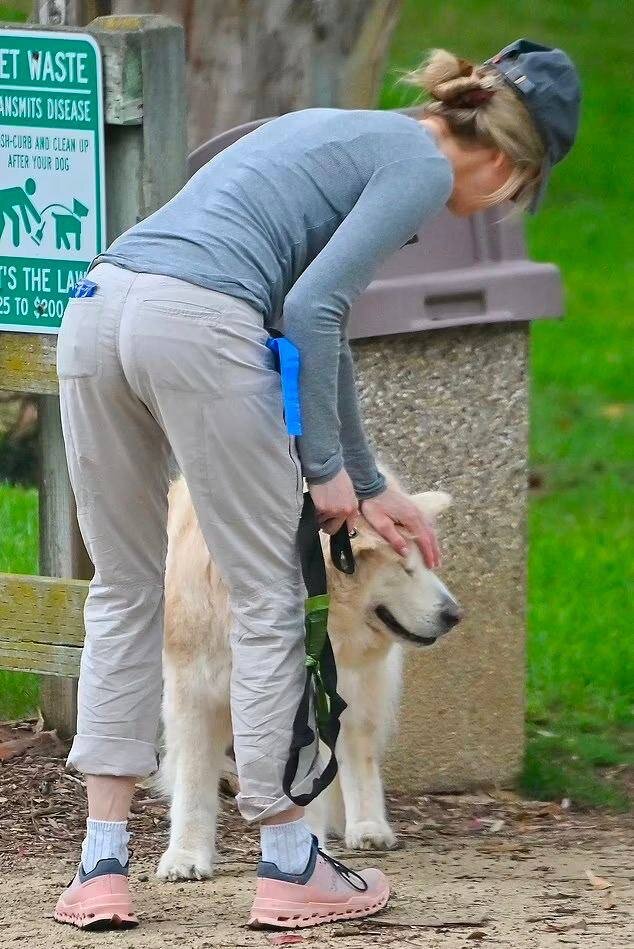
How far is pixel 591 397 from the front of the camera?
426 inches

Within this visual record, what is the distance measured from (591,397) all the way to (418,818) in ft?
21.7

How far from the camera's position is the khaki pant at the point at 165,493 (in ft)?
10.0

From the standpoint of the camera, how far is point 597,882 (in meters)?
3.80

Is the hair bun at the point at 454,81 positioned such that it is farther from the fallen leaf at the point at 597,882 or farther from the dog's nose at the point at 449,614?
the fallen leaf at the point at 597,882

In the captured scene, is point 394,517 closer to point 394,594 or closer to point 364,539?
point 364,539

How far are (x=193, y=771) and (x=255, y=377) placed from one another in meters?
1.41

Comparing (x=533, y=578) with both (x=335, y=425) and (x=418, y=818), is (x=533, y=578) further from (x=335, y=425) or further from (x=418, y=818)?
(x=335, y=425)

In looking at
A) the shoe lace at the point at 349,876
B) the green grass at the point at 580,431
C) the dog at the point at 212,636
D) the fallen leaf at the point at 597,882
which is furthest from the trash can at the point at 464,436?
the shoe lace at the point at 349,876

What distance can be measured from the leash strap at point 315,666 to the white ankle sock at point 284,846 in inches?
3.0

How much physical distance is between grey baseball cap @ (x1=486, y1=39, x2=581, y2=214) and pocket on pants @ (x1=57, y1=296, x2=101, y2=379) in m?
0.99

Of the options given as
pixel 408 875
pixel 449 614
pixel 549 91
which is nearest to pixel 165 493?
pixel 449 614

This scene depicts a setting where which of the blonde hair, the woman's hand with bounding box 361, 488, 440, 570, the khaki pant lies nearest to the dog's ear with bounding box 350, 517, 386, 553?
the woman's hand with bounding box 361, 488, 440, 570

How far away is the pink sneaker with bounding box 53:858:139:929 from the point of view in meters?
3.31

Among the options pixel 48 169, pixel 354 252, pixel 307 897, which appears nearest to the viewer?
pixel 354 252
